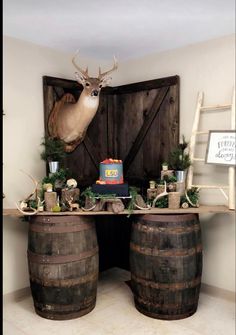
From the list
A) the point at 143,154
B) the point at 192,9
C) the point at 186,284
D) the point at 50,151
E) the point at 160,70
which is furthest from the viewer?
the point at 143,154

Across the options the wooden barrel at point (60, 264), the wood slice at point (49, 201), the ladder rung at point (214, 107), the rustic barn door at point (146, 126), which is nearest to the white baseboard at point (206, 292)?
the wooden barrel at point (60, 264)

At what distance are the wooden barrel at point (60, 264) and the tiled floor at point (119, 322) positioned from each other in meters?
0.09

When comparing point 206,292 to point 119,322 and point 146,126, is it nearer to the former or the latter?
point 119,322

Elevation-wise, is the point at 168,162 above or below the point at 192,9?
below

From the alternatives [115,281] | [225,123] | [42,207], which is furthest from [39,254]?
[225,123]

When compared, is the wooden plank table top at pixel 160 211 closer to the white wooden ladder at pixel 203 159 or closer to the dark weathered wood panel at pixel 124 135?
the white wooden ladder at pixel 203 159

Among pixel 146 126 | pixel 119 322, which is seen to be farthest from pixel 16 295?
pixel 146 126

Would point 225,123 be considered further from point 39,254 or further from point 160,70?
point 39,254

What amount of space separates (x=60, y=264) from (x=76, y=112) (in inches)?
45.7

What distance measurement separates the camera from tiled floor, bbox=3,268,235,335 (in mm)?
1964

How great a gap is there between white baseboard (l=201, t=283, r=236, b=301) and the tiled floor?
37 mm

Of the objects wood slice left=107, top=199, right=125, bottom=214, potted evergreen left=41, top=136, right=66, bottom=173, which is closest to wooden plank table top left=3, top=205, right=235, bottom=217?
wood slice left=107, top=199, right=125, bottom=214

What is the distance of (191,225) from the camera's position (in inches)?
82.4

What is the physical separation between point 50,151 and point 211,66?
4.35 feet
